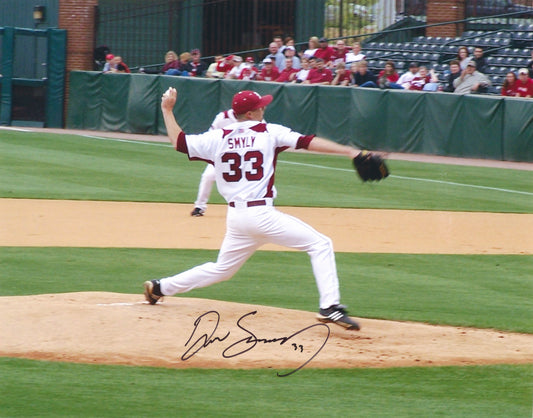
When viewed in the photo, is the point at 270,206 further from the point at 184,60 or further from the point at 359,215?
the point at 184,60

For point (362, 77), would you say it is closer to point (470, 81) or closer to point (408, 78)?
point (408, 78)

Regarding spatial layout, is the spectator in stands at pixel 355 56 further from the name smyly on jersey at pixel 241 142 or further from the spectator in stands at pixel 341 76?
the name smyly on jersey at pixel 241 142

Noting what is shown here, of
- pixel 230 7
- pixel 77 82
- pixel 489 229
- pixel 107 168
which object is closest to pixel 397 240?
pixel 489 229

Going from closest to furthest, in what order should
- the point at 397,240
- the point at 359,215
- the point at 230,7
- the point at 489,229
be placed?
1. the point at 397,240
2. the point at 489,229
3. the point at 359,215
4. the point at 230,7

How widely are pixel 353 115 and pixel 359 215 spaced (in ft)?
30.6

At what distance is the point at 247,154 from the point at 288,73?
1832 centimetres

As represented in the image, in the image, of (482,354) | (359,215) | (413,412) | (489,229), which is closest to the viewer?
(413,412)

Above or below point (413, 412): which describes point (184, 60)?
above

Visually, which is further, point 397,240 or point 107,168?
point 107,168

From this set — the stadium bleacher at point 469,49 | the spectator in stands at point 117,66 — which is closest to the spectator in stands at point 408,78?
the stadium bleacher at point 469,49

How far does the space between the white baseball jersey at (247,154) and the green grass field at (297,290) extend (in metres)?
1.41

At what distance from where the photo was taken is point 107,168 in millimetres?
18469

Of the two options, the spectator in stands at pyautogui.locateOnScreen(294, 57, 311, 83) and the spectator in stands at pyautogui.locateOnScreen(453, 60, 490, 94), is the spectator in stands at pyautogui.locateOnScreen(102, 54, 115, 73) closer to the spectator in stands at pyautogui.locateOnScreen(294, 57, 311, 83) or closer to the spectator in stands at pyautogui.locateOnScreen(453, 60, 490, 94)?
the spectator in stands at pyautogui.locateOnScreen(294, 57, 311, 83)

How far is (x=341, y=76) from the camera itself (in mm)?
23469
